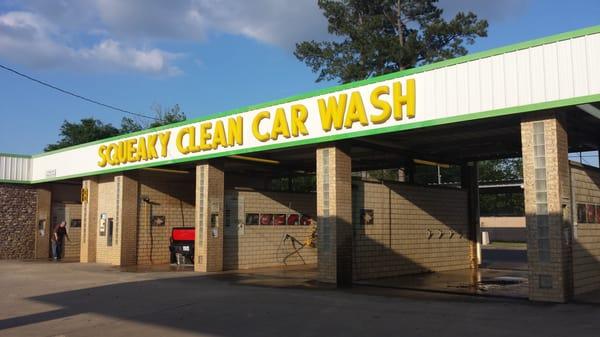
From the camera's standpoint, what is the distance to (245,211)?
71.5 ft

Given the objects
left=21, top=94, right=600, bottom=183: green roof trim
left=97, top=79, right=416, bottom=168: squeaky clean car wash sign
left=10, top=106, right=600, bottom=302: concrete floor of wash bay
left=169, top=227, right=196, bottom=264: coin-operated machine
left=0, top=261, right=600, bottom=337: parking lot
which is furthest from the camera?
left=169, top=227, right=196, bottom=264: coin-operated machine

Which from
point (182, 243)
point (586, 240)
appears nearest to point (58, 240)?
point (182, 243)

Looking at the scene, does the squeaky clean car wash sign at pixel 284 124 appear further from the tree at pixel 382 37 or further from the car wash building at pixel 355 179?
the tree at pixel 382 37

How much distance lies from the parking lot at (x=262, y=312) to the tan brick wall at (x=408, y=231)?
2.35m

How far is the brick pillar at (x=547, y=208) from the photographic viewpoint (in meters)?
11.7

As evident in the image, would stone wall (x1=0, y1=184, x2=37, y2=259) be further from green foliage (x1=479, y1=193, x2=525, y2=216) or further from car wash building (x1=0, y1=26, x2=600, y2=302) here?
green foliage (x1=479, y1=193, x2=525, y2=216)

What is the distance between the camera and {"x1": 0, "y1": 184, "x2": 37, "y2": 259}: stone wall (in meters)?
27.8

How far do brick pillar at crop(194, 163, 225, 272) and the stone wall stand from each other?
41.5 ft

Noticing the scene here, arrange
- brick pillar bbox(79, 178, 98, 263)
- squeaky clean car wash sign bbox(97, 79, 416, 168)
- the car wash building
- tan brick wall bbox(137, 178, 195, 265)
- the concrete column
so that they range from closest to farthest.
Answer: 1. the car wash building
2. squeaky clean car wash sign bbox(97, 79, 416, 168)
3. the concrete column
4. tan brick wall bbox(137, 178, 195, 265)
5. brick pillar bbox(79, 178, 98, 263)

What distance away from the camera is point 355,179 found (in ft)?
57.3

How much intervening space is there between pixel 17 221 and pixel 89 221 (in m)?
4.95

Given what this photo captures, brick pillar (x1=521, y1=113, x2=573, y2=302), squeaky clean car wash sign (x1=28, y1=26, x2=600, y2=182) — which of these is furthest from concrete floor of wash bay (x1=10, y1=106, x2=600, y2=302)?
squeaky clean car wash sign (x1=28, y1=26, x2=600, y2=182)

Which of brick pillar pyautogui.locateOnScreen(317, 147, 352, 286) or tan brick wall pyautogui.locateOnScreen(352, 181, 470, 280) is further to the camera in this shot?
tan brick wall pyautogui.locateOnScreen(352, 181, 470, 280)

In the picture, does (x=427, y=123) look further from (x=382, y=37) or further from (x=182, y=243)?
(x=382, y=37)
